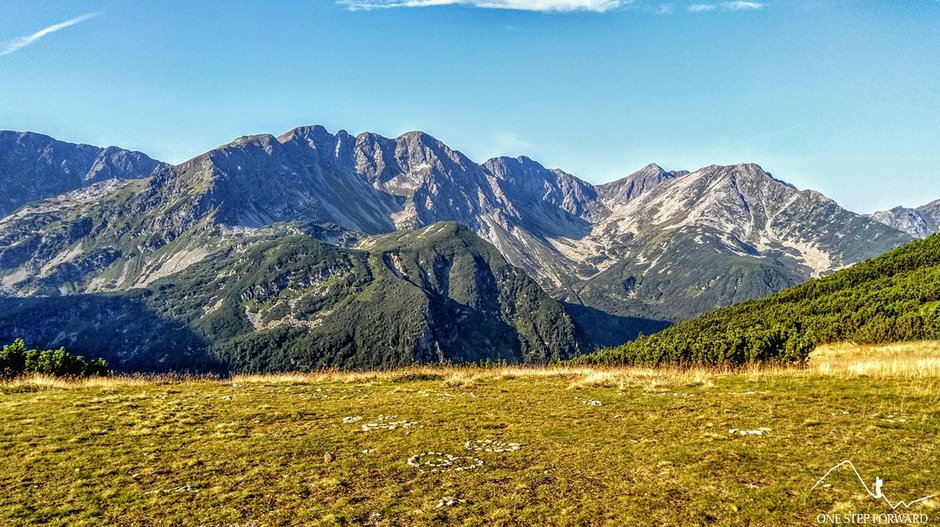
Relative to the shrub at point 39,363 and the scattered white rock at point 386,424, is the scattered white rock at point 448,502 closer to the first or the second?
the scattered white rock at point 386,424

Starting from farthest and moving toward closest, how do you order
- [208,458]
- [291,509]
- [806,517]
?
[208,458], [291,509], [806,517]

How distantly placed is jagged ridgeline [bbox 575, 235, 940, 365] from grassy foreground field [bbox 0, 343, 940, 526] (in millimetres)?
9040

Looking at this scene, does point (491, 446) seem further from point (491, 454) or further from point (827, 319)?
point (827, 319)

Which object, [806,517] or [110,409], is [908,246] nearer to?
[806,517]

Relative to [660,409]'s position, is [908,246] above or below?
above

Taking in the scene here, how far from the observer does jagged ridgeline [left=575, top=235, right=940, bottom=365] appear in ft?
118

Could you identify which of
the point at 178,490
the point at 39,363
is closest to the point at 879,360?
the point at 178,490

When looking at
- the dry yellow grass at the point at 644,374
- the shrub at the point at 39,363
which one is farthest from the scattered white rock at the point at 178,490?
the shrub at the point at 39,363

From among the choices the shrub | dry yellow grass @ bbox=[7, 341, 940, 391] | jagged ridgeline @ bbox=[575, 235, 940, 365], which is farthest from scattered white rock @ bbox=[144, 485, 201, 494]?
jagged ridgeline @ bbox=[575, 235, 940, 365]

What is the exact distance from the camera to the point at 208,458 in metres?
16.7

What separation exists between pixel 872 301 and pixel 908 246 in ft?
94.2

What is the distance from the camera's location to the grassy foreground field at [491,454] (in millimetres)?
11875

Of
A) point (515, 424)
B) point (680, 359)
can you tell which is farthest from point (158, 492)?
point (680, 359)

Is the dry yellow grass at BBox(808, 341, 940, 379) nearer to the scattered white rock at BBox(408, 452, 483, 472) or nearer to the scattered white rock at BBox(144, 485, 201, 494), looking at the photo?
the scattered white rock at BBox(408, 452, 483, 472)
